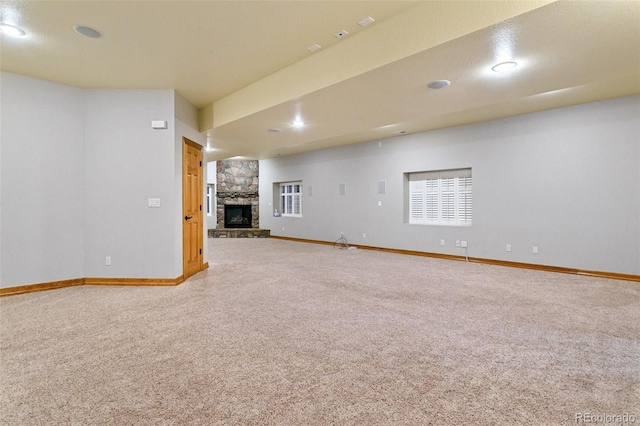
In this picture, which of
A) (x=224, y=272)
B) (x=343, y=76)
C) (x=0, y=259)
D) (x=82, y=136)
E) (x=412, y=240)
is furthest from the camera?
(x=412, y=240)

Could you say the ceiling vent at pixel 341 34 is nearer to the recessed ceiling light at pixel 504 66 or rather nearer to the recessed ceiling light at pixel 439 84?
the recessed ceiling light at pixel 439 84

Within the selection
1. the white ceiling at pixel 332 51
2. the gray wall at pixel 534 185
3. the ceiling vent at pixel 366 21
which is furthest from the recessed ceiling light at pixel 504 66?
the gray wall at pixel 534 185

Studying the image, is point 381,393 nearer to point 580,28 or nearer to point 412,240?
point 580,28

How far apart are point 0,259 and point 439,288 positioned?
5.39 m

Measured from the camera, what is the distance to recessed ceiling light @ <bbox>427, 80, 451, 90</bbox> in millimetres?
3481

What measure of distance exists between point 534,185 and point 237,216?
8.96 meters

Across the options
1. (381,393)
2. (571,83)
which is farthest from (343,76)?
(381,393)

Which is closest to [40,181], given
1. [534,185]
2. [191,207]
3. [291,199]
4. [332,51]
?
[191,207]

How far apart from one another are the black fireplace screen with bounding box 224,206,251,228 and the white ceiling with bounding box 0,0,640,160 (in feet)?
23.4

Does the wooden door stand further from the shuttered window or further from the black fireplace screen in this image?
the black fireplace screen

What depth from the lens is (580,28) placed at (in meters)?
2.40

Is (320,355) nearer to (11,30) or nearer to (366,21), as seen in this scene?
(366,21)

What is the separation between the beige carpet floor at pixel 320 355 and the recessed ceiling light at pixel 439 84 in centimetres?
238

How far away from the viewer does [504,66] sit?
311 cm
